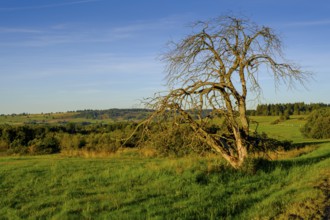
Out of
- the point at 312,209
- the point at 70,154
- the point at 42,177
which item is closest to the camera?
the point at 312,209

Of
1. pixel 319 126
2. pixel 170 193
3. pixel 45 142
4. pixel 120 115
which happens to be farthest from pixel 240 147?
pixel 120 115

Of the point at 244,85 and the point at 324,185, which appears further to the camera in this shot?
the point at 244,85

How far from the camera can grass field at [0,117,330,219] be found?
8.78 meters

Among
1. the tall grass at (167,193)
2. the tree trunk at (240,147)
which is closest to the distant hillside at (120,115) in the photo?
the tall grass at (167,193)

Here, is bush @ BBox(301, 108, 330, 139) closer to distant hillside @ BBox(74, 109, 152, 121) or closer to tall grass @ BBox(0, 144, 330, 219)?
distant hillside @ BBox(74, 109, 152, 121)

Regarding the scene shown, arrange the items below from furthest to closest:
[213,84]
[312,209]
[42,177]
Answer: [42,177] → [213,84] → [312,209]

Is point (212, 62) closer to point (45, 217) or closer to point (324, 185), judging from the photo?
point (324, 185)

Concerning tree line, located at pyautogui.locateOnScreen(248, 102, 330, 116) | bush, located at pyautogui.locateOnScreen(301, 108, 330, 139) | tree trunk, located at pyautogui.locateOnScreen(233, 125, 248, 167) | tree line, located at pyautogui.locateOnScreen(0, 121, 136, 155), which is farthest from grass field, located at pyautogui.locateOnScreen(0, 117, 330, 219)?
tree line, located at pyautogui.locateOnScreen(248, 102, 330, 116)

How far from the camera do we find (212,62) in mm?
15039

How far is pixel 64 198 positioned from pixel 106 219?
3286mm

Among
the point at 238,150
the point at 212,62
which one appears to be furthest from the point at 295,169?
the point at 212,62

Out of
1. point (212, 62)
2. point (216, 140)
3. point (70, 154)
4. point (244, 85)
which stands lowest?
point (70, 154)

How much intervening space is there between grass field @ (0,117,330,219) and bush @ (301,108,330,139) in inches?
2151

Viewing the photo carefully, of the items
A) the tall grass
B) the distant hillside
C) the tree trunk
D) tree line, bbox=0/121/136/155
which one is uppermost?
the distant hillside
